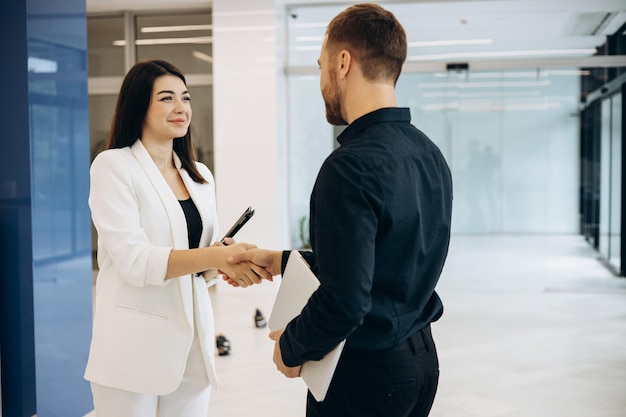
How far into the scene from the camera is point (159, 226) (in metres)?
2.20

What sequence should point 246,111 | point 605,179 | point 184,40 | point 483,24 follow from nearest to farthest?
point 246,111 < point 483,24 < point 605,179 < point 184,40

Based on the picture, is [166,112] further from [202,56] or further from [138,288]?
[202,56]

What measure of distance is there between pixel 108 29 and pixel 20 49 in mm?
6158

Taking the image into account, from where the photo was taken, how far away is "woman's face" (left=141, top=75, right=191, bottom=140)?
7.51 feet

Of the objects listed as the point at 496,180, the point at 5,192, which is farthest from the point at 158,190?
the point at 496,180

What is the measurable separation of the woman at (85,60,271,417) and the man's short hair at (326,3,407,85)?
80 centimetres

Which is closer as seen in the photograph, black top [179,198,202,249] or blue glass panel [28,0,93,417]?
black top [179,198,202,249]

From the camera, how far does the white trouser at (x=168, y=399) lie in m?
2.19

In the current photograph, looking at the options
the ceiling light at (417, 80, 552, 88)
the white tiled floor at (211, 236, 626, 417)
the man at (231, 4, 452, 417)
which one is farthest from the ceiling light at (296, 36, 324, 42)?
the man at (231, 4, 452, 417)

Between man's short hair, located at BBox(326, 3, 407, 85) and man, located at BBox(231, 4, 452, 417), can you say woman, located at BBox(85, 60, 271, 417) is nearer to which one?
man, located at BBox(231, 4, 452, 417)

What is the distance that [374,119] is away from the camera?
5.39ft

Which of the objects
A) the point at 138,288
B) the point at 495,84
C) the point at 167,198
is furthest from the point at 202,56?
the point at 138,288

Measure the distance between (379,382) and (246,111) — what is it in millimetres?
6783

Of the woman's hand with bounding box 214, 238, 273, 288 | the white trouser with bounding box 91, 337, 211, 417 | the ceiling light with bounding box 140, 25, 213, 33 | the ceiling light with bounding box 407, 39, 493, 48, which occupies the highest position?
the ceiling light with bounding box 140, 25, 213, 33
